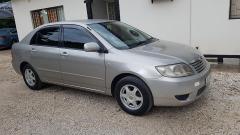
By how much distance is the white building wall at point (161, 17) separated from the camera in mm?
8367

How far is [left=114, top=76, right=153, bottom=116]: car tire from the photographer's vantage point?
4.37 metres

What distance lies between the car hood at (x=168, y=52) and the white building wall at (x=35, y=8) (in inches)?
254

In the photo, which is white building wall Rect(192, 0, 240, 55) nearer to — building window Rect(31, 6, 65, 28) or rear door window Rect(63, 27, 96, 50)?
rear door window Rect(63, 27, 96, 50)

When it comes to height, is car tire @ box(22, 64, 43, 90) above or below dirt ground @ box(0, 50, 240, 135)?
above

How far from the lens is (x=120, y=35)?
5.21 meters

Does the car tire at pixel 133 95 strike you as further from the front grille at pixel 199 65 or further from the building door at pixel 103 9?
the building door at pixel 103 9

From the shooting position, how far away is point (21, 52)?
6.48m

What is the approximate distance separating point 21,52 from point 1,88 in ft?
4.57

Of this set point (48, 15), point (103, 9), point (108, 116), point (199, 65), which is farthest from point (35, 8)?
point (199, 65)

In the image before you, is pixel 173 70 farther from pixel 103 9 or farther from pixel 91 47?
pixel 103 9

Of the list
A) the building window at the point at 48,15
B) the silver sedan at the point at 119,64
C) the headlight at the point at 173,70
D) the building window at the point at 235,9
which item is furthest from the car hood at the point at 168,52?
the building window at the point at 48,15

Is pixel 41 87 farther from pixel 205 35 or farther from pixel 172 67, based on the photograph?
pixel 205 35

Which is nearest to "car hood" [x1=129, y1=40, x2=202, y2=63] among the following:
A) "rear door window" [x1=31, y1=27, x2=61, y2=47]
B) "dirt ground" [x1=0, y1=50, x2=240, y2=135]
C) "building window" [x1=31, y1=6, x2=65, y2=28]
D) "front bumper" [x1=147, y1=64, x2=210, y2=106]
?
"front bumper" [x1=147, y1=64, x2=210, y2=106]

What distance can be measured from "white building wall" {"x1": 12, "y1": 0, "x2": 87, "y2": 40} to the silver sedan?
489 cm
